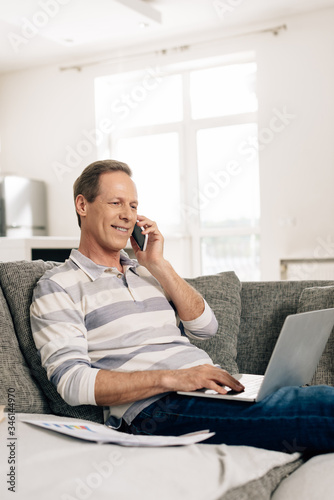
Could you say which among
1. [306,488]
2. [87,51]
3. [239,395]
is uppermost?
[87,51]

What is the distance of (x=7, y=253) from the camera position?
369 centimetres

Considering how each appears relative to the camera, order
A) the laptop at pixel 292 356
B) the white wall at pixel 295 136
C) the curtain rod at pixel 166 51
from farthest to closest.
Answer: the curtain rod at pixel 166 51
the white wall at pixel 295 136
the laptop at pixel 292 356

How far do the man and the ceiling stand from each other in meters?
3.41

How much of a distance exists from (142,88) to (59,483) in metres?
6.12

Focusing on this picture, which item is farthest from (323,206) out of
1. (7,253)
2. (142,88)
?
(7,253)

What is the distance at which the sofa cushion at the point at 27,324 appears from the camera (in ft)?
5.47

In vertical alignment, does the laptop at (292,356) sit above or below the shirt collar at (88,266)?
below

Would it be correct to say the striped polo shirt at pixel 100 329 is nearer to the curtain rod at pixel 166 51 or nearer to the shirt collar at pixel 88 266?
the shirt collar at pixel 88 266

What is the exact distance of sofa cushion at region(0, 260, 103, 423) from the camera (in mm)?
1666

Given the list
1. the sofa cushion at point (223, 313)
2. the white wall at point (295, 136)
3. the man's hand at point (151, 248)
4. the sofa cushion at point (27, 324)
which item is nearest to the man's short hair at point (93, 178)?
the man's hand at point (151, 248)

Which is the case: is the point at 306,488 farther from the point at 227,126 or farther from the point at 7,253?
the point at 227,126

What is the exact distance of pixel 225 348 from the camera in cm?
202

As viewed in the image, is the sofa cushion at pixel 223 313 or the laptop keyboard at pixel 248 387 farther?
the sofa cushion at pixel 223 313

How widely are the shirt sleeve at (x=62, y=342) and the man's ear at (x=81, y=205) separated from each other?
30 centimetres
